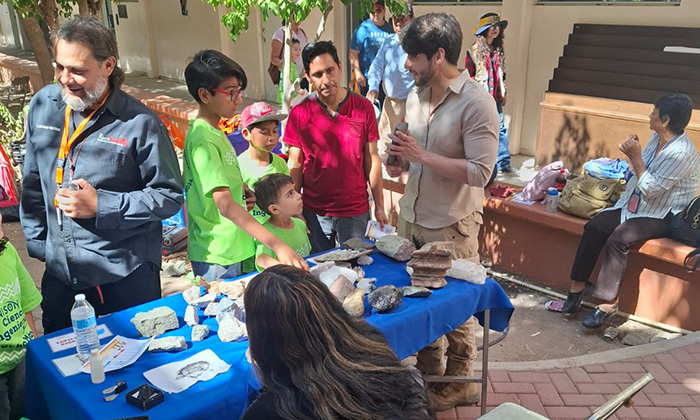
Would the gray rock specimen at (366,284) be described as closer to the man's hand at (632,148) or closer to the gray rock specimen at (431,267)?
the gray rock specimen at (431,267)

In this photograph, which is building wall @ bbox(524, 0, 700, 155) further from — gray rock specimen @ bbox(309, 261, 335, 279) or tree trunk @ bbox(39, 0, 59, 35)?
tree trunk @ bbox(39, 0, 59, 35)

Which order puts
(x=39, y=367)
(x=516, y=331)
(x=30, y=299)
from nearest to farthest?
(x=39, y=367) < (x=30, y=299) < (x=516, y=331)

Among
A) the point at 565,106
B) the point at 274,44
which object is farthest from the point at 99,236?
the point at 565,106

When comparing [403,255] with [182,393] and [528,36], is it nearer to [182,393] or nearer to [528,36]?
[182,393]

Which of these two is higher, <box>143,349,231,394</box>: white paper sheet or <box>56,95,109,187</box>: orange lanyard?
<box>56,95,109,187</box>: orange lanyard

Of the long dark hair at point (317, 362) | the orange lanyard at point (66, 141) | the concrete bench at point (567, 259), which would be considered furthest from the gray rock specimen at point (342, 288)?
the concrete bench at point (567, 259)

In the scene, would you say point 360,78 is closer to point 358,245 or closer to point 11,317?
point 358,245

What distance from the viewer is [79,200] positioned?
2504 mm

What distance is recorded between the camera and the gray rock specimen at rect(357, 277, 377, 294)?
2.81 meters

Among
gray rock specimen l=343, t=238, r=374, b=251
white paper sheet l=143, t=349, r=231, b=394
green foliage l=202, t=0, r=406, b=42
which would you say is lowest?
white paper sheet l=143, t=349, r=231, b=394

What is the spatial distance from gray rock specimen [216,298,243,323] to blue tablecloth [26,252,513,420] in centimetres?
5

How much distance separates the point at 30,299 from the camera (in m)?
2.72

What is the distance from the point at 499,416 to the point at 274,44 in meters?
5.13

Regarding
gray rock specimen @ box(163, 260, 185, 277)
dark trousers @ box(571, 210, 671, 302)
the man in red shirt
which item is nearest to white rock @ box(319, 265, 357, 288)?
the man in red shirt
